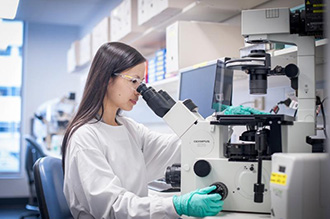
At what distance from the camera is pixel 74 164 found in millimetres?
1456

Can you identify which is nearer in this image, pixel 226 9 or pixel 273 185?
pixel 273 185

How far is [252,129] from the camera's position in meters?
1.27

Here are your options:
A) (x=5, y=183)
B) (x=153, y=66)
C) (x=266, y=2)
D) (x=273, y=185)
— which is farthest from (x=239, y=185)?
(x=5, y=183)

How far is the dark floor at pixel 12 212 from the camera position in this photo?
4826mm

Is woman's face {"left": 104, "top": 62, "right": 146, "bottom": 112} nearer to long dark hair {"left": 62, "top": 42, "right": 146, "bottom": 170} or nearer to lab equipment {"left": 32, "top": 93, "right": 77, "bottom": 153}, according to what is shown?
long dark hair {"left": 62, "top": 42, "right": 146, "bottom": 170}

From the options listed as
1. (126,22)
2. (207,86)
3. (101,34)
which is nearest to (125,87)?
(207,86)

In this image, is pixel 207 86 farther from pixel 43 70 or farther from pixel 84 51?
pixel 43 70

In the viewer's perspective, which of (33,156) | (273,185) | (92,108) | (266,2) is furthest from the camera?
(33,156)

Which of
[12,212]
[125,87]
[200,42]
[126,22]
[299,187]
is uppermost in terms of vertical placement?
[126,22]

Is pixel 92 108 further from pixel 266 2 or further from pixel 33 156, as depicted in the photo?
pixel 33 156

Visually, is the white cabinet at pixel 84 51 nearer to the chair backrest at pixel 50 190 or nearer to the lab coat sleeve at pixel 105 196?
the chair backrest at pixel 50 190

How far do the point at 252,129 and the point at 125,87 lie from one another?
57 cm

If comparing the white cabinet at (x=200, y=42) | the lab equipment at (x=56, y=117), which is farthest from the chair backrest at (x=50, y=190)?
the lab equipment at (x=56, y=117)

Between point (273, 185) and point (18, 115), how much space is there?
5.40m
